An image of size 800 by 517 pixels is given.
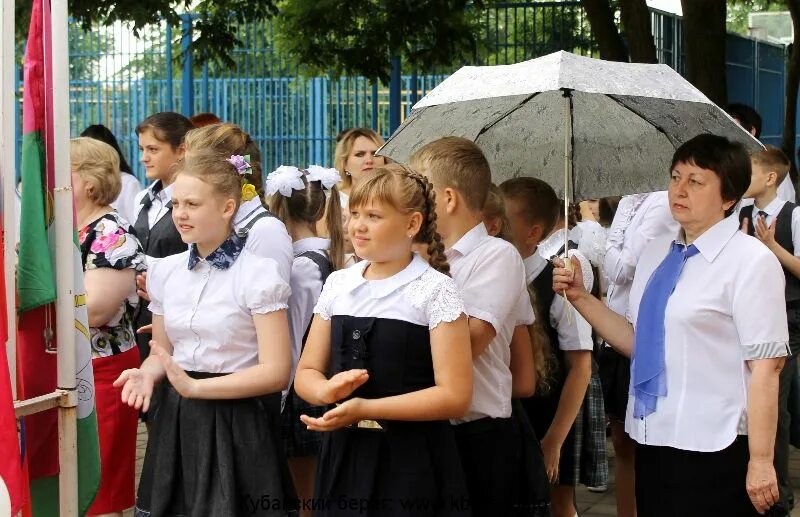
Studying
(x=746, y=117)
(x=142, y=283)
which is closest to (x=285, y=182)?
(x=142, y=283)

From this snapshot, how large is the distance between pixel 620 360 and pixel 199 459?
89.8 inches

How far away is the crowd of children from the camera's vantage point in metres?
3.46

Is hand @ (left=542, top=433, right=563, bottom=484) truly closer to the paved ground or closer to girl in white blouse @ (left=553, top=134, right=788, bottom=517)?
girl in white blouse @ (left=553, top=134, right=788, bottom=517)

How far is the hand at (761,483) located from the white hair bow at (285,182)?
2.33 metres

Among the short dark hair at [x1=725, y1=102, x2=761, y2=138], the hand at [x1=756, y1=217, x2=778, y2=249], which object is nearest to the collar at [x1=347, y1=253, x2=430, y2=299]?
the hand at [x1=756, y1=217, x2=778, y2=249]

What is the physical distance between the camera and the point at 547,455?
4.77 metres

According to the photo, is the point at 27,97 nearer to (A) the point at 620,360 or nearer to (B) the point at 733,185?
(B) the point at 733,185

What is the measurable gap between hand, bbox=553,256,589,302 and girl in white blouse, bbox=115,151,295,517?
0.92m

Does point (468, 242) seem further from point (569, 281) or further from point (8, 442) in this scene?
point (8, 442)

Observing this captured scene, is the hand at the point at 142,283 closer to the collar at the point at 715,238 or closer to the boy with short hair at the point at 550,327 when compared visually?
the boy with short hair at the point at 550,327

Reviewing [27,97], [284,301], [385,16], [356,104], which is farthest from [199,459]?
[356,104]

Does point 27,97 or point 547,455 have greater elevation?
point 27,97

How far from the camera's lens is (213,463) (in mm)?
4070

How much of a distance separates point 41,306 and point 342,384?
2.71 feet
